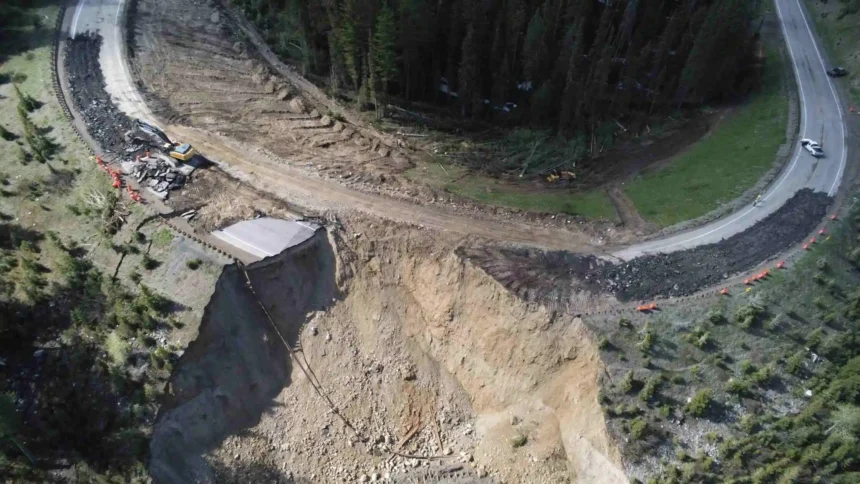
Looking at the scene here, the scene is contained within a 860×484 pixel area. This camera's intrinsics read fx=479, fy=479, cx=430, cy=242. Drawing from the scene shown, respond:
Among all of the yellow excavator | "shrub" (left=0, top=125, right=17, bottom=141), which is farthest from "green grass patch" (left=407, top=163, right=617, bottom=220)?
"shrub" (left=0, top=125, right=17, bottom=141)

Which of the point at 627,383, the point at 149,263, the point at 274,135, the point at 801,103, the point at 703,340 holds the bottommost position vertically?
the point at 627,383

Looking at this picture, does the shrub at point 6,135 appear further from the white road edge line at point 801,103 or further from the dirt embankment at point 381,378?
the white road edge line at point 801,103

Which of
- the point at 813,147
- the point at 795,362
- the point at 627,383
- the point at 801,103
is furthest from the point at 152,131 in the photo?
the point at 801,103

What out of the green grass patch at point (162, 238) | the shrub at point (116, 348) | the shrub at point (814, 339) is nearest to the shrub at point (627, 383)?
the shrub at point (814, 339)

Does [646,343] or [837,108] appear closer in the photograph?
[646,343]

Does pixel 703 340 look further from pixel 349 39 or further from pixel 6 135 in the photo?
pixel 6 135

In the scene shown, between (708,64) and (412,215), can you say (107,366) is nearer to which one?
(412,215)

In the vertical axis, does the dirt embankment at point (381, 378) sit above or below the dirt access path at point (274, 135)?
below
